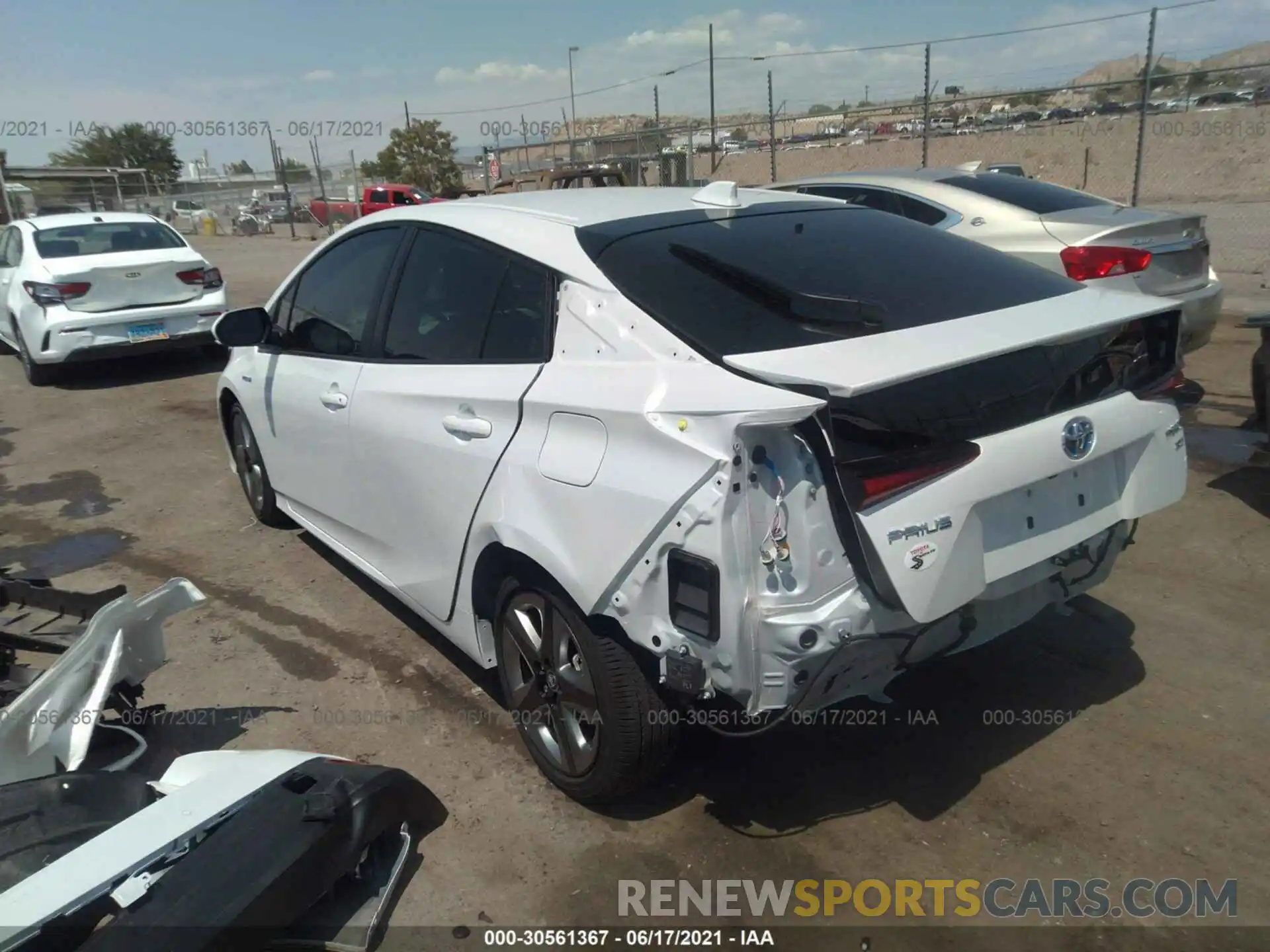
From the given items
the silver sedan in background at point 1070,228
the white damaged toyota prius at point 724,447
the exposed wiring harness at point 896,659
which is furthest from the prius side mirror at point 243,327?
the silver sedan in background at point 1070,228

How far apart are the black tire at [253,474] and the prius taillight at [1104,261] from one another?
17.2 ft

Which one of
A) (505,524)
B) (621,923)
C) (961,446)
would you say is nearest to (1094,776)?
(961,446)

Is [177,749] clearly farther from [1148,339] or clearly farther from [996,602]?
[1148,339]

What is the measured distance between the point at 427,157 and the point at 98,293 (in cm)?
2937

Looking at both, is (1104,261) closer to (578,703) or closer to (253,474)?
(578,703)

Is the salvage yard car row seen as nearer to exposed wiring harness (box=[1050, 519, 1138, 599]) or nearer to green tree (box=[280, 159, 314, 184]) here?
exposed wiring harness (box=[1050, 519, 1138, 599])

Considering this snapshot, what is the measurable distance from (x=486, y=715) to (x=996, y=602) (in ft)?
6.17

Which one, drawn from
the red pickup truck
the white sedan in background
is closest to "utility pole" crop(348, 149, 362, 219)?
the red pickup truck

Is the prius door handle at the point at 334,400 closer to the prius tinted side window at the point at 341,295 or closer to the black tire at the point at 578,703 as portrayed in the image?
the prius tinted side window at the point at 341,295

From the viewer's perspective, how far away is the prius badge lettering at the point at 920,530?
2246 mm

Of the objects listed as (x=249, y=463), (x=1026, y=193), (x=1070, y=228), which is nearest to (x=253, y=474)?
(x=249, y=463)

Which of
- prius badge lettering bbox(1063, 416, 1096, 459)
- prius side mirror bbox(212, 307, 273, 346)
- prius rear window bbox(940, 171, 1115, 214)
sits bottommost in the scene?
prius badge lettering bbox(1063, 416, 1096, 459)

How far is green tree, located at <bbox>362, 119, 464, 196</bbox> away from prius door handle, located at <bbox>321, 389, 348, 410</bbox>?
111ft

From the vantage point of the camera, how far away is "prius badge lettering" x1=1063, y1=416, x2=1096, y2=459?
2.58m
